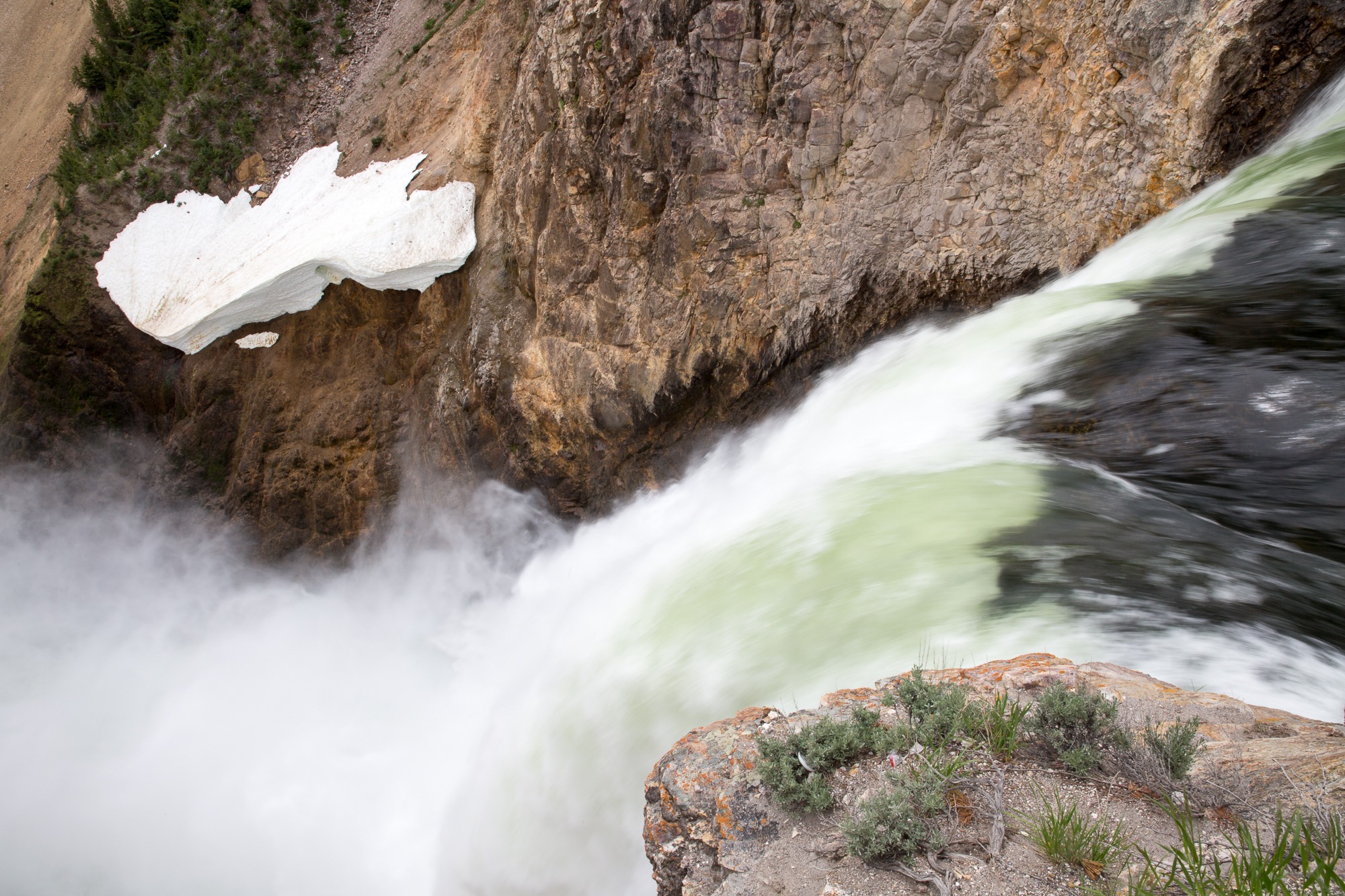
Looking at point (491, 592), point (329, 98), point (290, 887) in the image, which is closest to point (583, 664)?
point (290, 887)

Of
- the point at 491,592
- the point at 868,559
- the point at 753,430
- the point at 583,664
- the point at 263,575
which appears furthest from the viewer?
the point at 263,575

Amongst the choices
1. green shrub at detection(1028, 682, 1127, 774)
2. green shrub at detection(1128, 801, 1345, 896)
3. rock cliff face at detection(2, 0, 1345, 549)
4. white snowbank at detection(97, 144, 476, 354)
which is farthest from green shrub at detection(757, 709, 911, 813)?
white snowbank at detection(97, 144, 476, 354)

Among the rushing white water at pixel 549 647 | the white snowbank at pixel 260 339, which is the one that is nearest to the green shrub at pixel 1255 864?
the rushing white water at pixel 549 647

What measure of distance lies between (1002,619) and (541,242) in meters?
8.65

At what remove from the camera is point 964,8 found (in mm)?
6984

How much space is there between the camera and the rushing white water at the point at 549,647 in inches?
165

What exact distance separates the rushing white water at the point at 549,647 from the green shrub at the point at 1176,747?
2.58 feet

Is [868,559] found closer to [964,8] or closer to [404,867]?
[404,867]

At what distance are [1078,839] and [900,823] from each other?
52 cm

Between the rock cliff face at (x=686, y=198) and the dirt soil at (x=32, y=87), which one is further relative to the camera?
the dirt soil at (x=32, y=87)

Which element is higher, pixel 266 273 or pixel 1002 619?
pixel 266 273

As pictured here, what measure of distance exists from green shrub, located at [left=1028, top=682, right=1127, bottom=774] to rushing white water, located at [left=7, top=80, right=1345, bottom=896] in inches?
28.3

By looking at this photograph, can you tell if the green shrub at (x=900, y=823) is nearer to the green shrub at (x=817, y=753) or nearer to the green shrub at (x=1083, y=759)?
the green shrub at (x=817, y=753)

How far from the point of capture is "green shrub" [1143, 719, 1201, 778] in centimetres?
245
